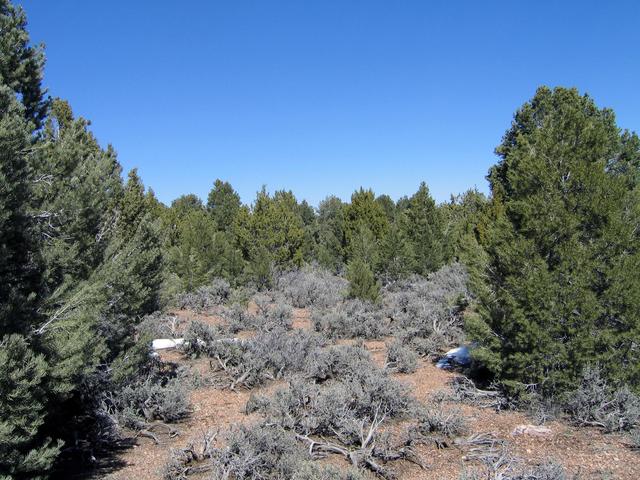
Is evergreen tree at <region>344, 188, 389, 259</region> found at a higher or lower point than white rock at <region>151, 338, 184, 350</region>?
higher

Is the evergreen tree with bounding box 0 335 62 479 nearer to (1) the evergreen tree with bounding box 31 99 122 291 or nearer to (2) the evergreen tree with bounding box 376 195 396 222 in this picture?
(1) the evergreen tree with bounding box 31 99 122 291

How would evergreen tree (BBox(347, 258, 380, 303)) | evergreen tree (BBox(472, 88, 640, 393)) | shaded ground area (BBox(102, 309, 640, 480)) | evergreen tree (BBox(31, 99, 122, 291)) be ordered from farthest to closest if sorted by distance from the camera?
evergreen tree (BBox(347, 258, 380, 303)) < evergreen tree (BBox(472, 88, 640, 393)) < shaded ground area (BBox(102, 309, 640, 480)) < evergreen tree (BBox(31, 99, 122, 291))

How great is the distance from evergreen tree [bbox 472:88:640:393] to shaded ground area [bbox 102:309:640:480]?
80 cm

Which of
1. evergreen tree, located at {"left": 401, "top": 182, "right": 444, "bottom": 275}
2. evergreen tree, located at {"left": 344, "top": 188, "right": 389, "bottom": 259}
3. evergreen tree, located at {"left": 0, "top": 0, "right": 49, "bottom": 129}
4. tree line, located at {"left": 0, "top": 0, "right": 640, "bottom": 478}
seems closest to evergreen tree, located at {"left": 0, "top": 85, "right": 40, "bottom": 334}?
tree line, located at {"left": 0, "top": 0, "right": 640, "bottom": 478}

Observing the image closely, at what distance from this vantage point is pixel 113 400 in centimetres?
689

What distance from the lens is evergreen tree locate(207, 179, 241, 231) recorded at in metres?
39.2

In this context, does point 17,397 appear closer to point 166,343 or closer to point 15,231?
point 15,231

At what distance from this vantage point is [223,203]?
137ft

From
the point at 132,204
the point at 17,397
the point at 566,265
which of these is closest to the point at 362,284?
the point at 132,204

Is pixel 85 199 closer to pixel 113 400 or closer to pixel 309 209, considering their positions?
pixel 113 400

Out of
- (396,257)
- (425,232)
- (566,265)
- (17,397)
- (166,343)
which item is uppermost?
(425,232)

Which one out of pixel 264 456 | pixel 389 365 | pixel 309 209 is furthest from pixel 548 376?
pixel 309 209

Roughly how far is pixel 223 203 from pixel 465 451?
123ft

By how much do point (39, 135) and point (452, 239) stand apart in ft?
68.4
